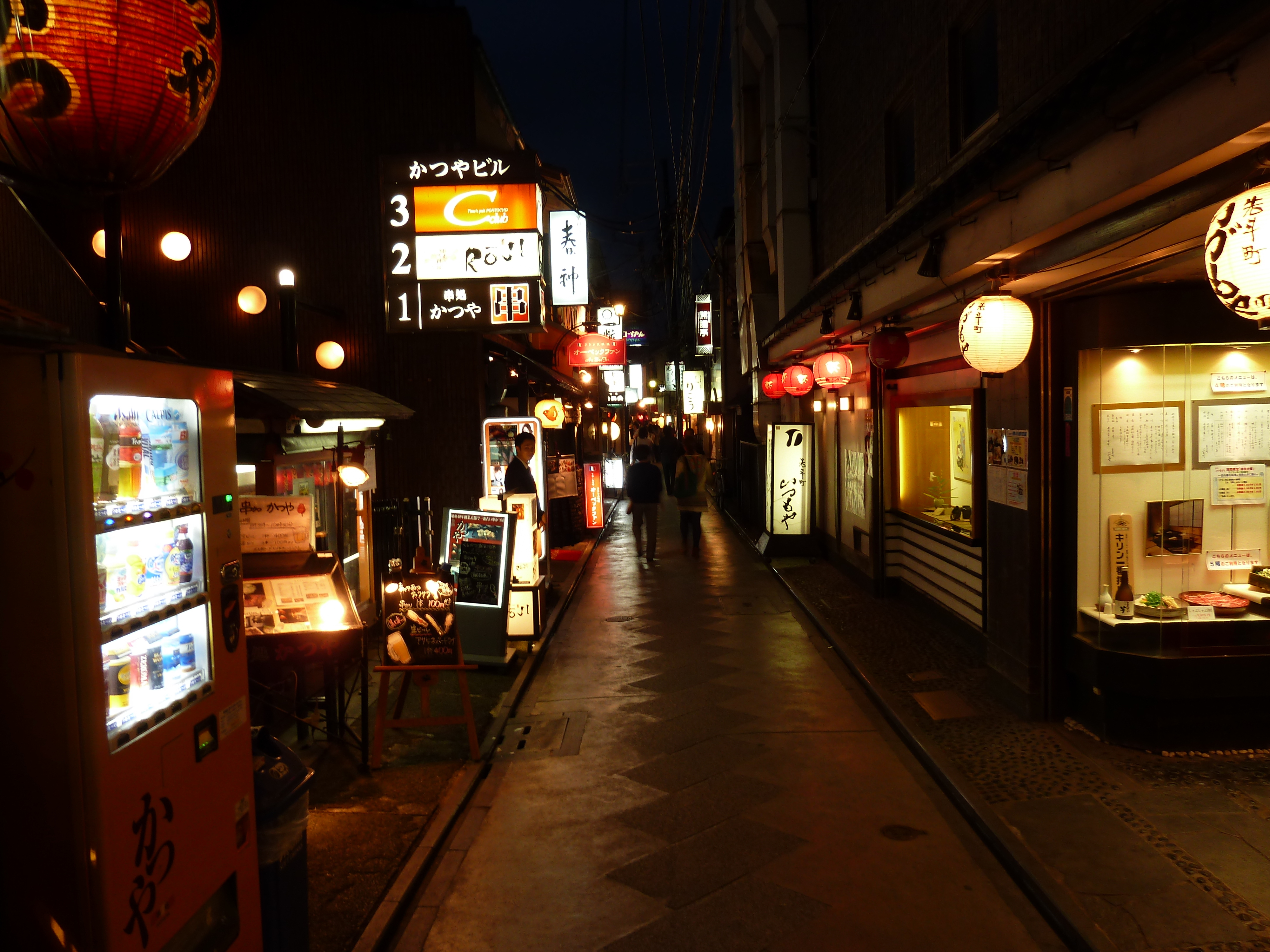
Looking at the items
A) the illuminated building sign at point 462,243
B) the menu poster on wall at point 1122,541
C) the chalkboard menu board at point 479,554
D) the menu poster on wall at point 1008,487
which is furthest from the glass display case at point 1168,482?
the illuminated building sign at point 462,243

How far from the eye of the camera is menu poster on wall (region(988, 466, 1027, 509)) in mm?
7504

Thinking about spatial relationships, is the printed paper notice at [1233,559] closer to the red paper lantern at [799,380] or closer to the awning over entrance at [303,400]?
the awning over entrance at [303,400]

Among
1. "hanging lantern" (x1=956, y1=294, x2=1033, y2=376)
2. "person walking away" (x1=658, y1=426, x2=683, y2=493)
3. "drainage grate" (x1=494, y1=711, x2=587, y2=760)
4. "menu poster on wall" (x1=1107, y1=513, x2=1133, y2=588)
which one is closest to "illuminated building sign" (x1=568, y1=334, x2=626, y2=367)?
"person walking away" (x1=658, y1=426, x2=683, y2=493)

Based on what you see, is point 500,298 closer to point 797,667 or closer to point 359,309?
point 359,309

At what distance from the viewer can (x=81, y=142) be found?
345 centimetres


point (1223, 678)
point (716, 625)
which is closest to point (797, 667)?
point (716, 625)

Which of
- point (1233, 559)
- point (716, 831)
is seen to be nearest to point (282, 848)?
point (716, 831)

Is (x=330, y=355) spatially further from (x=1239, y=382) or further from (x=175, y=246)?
(x=1239, y=382)

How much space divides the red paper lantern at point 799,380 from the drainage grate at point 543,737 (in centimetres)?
876

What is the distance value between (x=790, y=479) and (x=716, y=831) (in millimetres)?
11380

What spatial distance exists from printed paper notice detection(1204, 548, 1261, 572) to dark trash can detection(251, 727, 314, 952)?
7.16 metres

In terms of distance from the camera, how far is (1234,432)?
7.07m

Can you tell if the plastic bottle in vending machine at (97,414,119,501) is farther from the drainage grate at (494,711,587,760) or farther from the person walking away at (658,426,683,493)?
the person walking away at (658,426,683,493)

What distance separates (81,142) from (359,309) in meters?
9.87
